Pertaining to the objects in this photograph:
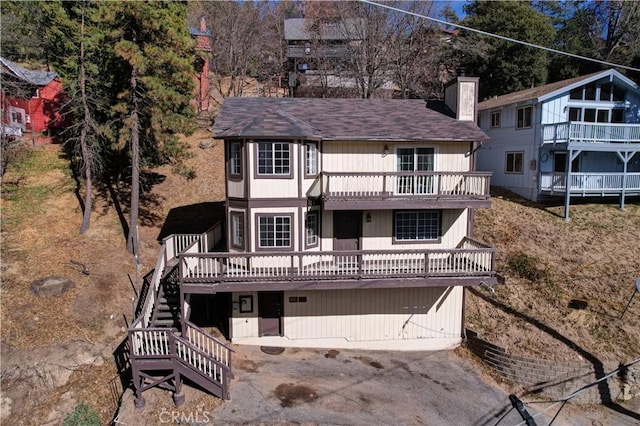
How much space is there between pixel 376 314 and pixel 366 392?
3.69m

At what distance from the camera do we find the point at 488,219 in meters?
22.5

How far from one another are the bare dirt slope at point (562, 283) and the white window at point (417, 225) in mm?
4171

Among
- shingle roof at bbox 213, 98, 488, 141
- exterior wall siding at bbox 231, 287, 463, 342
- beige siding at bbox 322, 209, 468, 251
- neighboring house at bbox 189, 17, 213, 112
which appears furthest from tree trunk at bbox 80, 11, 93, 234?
neighboring house at bbox 189, 17, 213, 112

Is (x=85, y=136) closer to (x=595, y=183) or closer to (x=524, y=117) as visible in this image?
(x=524, y=117)

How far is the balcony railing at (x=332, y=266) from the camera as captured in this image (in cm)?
1404

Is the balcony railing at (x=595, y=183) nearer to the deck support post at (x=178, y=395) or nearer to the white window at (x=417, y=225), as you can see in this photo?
the white window at (x=417, y=225)

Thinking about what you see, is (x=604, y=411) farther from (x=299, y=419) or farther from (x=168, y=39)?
(x=168, y=39)

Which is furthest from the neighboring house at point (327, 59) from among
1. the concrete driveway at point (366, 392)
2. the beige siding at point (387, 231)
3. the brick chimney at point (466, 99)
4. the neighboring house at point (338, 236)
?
the concrete driveway at point (366, 392)

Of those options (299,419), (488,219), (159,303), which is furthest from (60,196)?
(488,219)

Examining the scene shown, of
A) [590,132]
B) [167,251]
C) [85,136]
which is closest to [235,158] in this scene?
[167,251]

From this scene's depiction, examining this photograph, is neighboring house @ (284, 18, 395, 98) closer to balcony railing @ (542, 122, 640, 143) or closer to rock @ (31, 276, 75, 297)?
balcony railing @ (542, 122, 640, 143)

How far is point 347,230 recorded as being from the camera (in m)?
16.5

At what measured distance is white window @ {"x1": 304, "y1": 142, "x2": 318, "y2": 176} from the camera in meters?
15.4

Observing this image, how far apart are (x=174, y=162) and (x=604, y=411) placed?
93.4ft
